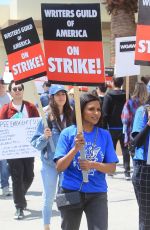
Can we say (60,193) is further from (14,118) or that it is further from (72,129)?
(14,118)

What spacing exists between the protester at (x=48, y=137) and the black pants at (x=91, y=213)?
154cm

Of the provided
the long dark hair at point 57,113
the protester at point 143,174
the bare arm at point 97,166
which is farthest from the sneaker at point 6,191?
the bare arm at point 97,166

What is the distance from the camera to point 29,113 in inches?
304

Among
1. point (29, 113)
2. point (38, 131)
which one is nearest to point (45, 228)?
point (38, 131)

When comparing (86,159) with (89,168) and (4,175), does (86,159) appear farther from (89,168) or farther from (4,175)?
(4,175)

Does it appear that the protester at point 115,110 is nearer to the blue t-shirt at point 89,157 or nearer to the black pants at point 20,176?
the black pants at point 20,176

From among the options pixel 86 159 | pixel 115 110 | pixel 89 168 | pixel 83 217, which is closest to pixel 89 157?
pixel 86 159

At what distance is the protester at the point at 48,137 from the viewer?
238 inches

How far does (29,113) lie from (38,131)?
1545mm

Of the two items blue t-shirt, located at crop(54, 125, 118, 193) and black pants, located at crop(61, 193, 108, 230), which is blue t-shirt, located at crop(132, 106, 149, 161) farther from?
black pants, located at crop(61, 193, 108, 230)

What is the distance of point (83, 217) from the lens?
7.20 metres

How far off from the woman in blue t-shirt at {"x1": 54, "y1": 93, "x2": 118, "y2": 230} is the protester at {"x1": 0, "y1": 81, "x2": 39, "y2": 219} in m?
2.75

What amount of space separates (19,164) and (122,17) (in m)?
10.7

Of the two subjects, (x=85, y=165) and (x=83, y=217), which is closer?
(x=85, y=165)
